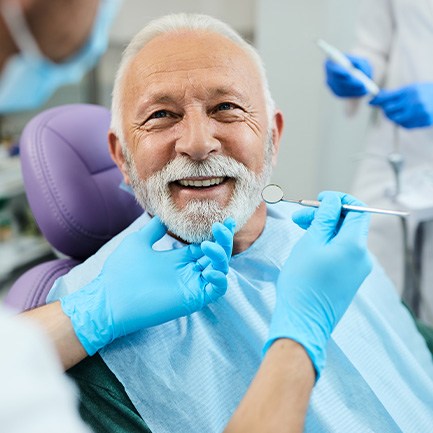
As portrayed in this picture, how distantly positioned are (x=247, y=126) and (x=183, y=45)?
0.24 meters

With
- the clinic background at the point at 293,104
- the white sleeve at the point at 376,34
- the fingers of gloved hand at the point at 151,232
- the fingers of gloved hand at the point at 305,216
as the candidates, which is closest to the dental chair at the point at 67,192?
the fingers of gloved hand at the point at 151,232

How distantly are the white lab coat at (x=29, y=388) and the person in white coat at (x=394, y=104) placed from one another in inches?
58.3

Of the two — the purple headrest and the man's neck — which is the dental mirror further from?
Result: the purple headrest

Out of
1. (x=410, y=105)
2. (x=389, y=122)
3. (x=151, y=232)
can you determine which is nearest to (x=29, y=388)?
(x=151, y=232)

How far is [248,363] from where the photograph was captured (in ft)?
3.84

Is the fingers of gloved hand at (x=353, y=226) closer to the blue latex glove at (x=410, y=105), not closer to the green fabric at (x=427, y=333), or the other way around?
the green fabric at (x=427, y=333)

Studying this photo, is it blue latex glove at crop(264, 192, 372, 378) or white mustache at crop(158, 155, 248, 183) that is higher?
white mustache at crop(158, 155, 248, 183)

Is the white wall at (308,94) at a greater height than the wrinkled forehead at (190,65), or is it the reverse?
the wrinkled forehead at (190,65)

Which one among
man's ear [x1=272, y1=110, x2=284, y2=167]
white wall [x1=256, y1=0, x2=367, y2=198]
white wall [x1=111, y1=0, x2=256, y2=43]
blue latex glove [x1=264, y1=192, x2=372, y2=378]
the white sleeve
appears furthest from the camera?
white wall [x1=111, y1=0, x2=256, y2=43]

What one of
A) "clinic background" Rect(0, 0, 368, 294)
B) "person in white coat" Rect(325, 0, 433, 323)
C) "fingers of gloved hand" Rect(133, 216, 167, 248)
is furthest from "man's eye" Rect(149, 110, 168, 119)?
"clinic background" Rect(0, 0, 368, 294)

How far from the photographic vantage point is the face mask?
2.02ft

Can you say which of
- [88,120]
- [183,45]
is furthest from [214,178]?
[88,120]

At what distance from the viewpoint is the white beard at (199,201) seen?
1194mm

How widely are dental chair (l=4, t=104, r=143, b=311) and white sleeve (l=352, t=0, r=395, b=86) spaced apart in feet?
4.12
